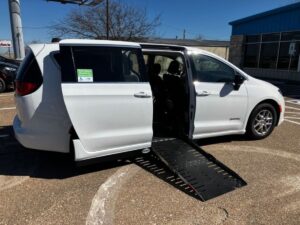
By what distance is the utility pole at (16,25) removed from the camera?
50.0 ft

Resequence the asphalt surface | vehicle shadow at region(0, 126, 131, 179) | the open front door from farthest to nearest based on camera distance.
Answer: vehicle shadow at region(0, 126, 131, 179), the open front door, the asphalt surface

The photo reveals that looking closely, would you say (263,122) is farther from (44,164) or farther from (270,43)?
(270,43)

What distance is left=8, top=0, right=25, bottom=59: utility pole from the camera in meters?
15.2

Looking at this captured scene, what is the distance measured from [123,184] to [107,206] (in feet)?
1.67

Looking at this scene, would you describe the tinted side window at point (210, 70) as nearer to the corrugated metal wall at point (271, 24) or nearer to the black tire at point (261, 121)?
the black tire at point (261, 121)

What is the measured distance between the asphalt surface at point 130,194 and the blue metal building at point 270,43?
1401 centimetres

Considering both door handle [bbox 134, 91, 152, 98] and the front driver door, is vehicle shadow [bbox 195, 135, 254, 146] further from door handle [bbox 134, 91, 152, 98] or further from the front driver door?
door handle [bbox 134, 91, 152, 98]

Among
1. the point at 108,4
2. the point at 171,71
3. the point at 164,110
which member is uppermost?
the point at 108,4

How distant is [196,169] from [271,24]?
1726cm

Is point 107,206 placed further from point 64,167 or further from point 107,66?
point 107,66

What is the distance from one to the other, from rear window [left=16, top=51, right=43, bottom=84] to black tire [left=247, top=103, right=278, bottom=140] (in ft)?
12.2

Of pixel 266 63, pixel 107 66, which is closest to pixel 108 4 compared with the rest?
pixel 266 63

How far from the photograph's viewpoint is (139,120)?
143 inches

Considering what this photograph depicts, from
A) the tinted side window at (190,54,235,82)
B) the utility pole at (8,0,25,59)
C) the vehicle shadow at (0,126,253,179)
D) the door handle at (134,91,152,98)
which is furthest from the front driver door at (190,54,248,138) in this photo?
the utility pole at (8,0,25,59)
